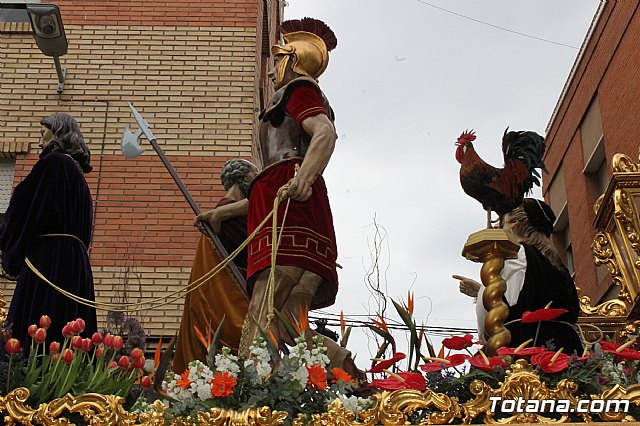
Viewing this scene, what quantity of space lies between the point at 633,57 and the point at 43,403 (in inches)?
463

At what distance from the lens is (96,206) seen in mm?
9719

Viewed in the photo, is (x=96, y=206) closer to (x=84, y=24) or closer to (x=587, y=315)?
(x=84, y=24)

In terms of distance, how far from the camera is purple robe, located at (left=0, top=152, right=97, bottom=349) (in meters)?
4.99

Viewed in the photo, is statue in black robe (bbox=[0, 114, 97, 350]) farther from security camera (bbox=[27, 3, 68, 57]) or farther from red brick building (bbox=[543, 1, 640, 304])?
red brick building (bbox=[543, 1, 640, 304])

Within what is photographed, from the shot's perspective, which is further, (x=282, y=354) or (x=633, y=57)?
(x=633, y=57)

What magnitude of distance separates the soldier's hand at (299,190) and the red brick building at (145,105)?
4820mm

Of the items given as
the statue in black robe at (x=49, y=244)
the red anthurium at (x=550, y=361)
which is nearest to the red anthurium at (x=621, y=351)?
the red anthurium at (x=550, y=361)

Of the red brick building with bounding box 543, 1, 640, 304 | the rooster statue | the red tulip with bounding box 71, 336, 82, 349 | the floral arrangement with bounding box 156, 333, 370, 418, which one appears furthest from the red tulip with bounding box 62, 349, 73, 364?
the red brick building with bounding box 543, 1, 640, 304

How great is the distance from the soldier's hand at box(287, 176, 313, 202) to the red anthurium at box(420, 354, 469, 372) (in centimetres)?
126

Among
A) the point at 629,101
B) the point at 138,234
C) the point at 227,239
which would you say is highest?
the point at 629,101

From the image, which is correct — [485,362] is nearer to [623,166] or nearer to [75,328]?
[75,328]

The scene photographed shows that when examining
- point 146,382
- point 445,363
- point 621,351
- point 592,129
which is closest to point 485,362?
point 445,363

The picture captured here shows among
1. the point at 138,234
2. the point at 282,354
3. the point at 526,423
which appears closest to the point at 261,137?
the point at 282,354

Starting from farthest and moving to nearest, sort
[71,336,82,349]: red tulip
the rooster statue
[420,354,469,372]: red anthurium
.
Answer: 1. the rooster statue
2. [71,336,82,349]: red tulip
3. [420,354,469,372]: red anthurium
